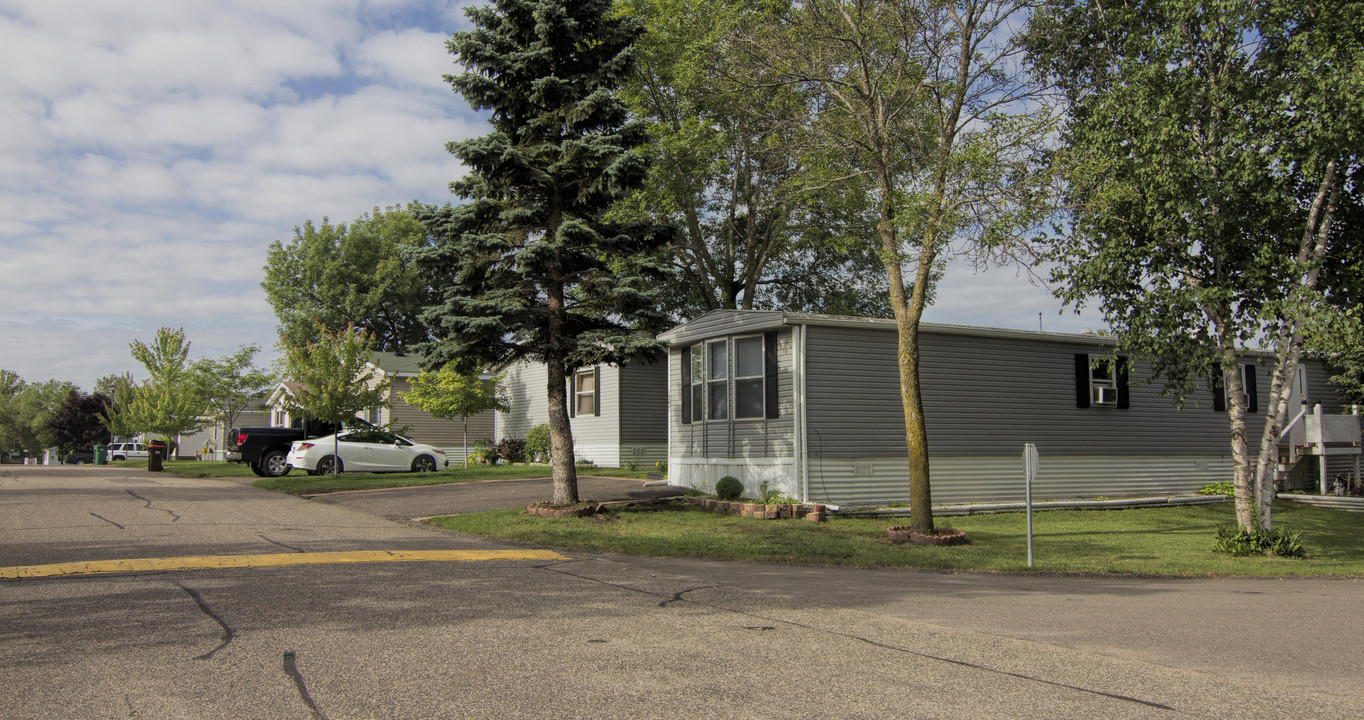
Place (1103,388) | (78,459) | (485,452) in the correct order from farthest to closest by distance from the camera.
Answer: (78,459)
(485,452)
(1103,388)

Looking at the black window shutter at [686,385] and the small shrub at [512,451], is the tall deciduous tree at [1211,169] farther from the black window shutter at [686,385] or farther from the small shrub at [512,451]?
the small shrub at [512,451]

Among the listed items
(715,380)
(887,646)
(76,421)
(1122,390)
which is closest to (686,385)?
(715,380)

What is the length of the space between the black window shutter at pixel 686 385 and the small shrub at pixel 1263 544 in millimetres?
9984

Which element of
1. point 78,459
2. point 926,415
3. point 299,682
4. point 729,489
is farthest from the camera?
point 78,459

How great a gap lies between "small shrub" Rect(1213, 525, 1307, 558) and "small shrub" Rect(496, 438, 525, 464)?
20.8 meters

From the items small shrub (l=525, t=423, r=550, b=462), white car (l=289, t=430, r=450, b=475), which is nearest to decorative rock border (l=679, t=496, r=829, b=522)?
white car (l=289, t=430, r=450, b=475)

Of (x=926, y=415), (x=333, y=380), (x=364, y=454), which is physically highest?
(x=333, y=380)

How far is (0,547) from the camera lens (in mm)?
10305

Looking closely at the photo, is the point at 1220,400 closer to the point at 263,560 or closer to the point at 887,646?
the point at 887,646

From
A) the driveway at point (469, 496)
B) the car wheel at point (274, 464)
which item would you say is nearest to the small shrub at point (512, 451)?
the car wheel at point (274, 464)

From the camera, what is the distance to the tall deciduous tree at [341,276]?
4988 centimetres

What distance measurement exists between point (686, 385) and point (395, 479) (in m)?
7.52

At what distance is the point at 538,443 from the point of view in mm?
28047

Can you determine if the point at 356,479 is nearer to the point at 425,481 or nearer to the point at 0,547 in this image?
the point at 425,481
